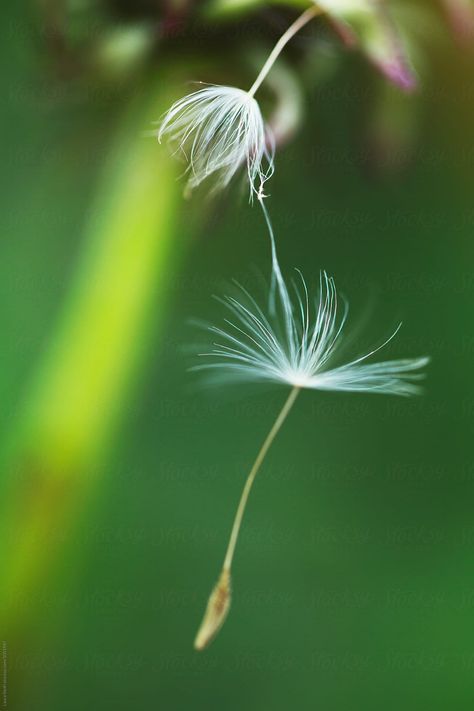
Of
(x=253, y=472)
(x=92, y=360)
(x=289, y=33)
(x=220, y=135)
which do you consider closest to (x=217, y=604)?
(x=253, y=472)

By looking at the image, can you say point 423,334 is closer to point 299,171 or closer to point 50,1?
point 299,171

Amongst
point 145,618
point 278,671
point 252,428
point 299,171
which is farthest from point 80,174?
point 278,671

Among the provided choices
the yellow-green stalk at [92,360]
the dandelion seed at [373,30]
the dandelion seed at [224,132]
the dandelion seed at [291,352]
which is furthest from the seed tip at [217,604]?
the dandelion seed at [373,30]

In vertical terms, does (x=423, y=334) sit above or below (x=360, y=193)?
below

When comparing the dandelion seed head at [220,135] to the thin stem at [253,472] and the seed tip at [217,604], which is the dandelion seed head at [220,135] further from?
the seed tip at [217,604]

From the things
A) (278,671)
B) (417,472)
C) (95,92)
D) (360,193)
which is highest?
(95,92)
